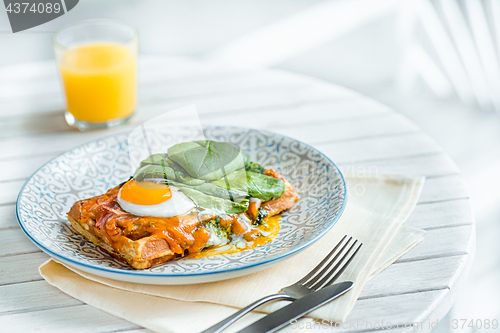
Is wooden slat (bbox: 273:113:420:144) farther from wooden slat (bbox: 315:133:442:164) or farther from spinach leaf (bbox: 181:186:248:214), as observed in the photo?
spinach leaf (bbox: 181:186:248:214)

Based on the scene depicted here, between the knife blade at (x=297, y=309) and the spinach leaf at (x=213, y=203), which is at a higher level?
the spinach leaf at (x=213, y=203)

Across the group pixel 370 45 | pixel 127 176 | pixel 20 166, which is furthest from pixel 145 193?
pixel 370 45

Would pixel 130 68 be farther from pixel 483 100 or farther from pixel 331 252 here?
pixel 483 100

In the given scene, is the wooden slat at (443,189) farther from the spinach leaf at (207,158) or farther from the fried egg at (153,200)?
the fried egg at (153,200)

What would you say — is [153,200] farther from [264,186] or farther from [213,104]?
[213,104]

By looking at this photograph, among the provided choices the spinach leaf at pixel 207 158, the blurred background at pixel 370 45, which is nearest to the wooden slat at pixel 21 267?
the spinach leaf at pixel 207 158
